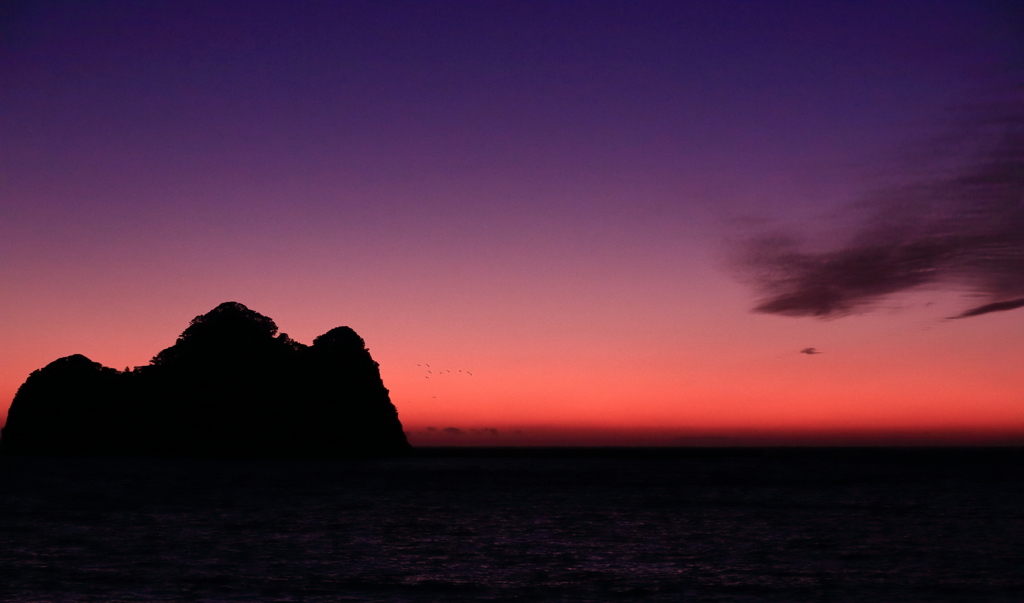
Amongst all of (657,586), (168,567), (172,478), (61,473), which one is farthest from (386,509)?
(61,473)

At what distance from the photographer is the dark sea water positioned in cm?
3014

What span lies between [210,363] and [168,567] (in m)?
175

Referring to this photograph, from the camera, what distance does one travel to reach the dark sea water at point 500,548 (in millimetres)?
30141

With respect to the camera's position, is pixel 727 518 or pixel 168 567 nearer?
pixel 168 567

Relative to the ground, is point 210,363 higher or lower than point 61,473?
higher

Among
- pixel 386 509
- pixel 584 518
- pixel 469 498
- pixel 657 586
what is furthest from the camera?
pixel 469 498

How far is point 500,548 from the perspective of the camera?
40.8 m

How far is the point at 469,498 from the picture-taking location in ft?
251

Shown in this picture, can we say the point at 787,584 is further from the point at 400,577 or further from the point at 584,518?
the point at 584,518

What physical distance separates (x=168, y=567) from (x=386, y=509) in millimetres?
29114

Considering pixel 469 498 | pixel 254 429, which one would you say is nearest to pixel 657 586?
pixel 469 498

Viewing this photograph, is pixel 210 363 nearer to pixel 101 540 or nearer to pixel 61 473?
pixel 61 473

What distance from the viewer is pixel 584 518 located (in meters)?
56.2

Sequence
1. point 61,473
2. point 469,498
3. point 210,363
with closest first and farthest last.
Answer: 1. point 469,498
2. point 61,473
3. point 210,363
